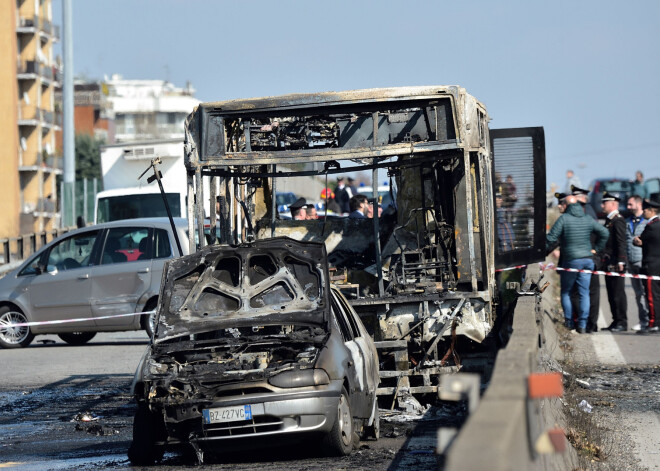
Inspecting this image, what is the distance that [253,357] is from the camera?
852 cm

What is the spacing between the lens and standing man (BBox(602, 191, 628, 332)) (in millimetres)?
17750

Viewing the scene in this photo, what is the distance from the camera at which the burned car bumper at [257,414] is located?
805cm

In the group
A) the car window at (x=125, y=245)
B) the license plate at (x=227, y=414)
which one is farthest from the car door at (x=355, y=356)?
the car window at (x=125, y=245)

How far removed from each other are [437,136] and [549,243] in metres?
6.71

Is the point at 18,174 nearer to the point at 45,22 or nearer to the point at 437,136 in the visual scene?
the point at 45,22

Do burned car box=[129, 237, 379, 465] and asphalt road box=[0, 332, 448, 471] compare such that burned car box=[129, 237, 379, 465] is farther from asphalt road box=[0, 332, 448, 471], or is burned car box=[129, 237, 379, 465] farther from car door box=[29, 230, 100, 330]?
car door box=[29, 230, 100, 330]

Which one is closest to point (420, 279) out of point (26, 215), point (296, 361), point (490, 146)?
point (490, 146)

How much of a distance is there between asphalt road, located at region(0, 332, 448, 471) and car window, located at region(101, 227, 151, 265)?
192 cm

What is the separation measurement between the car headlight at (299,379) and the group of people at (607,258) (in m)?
9.75

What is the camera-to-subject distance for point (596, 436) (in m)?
8.91

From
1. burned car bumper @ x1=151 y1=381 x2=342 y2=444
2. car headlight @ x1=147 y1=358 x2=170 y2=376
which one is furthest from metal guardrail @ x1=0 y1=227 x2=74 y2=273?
burned car bumper @ x1=151 y1=381 x2=342 y2=444

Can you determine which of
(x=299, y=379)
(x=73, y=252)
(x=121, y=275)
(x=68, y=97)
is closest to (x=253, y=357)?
(x=299, y=379)

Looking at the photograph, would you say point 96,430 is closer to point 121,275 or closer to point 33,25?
point 121,275

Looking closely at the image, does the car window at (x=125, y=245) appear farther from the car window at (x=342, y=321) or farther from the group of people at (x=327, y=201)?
the car window at (x=342, y=321)
